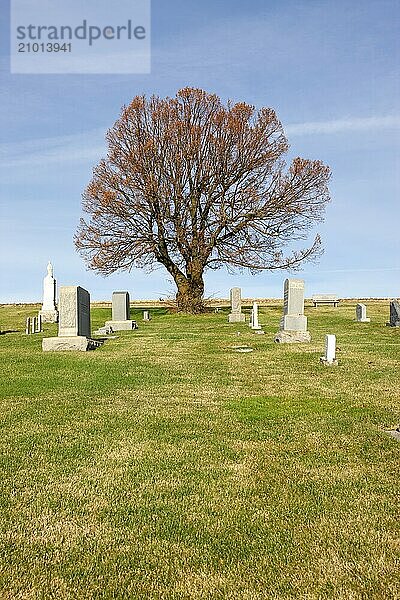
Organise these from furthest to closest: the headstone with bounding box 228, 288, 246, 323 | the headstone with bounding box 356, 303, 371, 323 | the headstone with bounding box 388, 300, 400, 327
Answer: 1. the headstone with bounding box 228, 288, 246, 323
2. the headstone with bounding box 356, 303, 371, 323
3. the headstone with bounding box 388, 300, 400, 327

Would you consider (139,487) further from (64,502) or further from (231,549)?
(231,549)

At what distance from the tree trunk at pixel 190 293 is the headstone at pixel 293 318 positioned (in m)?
15.5

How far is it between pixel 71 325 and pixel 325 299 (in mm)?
30695

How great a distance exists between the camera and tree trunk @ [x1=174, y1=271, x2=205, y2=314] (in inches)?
1352

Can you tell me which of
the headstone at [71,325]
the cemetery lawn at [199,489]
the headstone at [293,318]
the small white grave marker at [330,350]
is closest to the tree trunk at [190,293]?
the headstone at [293,318]

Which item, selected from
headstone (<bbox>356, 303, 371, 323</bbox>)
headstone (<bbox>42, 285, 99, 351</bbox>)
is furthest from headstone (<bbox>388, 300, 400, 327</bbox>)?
headstone (<bbox>42, 285, 99, 351</bbox>)

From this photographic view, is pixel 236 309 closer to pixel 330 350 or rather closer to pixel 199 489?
pixel 330 350

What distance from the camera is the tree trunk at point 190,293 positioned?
34344 mm

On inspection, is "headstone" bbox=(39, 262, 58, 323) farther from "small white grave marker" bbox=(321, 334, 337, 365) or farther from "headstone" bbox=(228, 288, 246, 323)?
"small white grave marker" bbox=(321, 334, 337, 365)

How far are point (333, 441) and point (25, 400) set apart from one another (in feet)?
16.4

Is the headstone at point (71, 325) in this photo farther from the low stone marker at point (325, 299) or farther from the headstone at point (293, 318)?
the low stone marker at point (325, 299)

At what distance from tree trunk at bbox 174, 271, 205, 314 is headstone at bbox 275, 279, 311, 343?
15532 millimetres

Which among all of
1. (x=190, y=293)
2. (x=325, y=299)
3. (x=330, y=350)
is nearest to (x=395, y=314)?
(x=330, y=350)

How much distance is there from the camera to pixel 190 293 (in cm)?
3459
